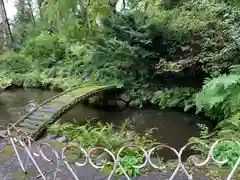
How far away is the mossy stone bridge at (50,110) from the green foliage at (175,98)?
4.77ft

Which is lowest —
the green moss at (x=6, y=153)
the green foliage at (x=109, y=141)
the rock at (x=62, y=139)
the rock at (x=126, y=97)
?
the rock at (x=126, y=97)

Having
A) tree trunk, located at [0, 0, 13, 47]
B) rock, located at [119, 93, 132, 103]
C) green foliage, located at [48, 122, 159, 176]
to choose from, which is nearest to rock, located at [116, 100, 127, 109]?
rock, located at [119, 93, 132, 103]

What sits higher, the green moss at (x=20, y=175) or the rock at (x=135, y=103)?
the green moss at (x=20, y=175)

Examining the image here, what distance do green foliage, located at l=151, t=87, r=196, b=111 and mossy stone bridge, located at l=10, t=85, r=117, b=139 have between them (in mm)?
1453

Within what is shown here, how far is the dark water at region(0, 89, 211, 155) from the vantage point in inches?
239

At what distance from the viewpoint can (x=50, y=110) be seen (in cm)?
609

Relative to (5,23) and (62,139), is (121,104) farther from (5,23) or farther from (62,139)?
(5,23)

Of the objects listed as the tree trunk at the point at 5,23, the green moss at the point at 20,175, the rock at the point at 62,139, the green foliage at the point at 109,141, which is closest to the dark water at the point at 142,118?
the green foliage at the point at 109,141

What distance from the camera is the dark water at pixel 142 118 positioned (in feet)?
19.9

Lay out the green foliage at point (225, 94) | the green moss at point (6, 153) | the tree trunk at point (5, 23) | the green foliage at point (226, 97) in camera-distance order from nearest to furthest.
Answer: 1. the green moss at point (6, 153)
2. the green foliage at point (226, 97)
3. the green foliage at point (225, 94)
4. the tree trunk at point (5, 23)

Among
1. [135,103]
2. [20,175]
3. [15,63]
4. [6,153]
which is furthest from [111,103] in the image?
[15,63]

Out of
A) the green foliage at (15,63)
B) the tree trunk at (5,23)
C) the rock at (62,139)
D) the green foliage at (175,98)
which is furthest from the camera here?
the tree trunk at (5,23)

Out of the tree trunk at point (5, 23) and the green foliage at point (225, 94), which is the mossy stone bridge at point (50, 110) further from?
the tree trunk at point (5, 23)

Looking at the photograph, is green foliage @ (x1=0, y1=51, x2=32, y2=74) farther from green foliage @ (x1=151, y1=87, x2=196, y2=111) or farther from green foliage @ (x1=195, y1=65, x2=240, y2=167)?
green foliage @ (x1=195, y1=65, x2=240, y2=167)
